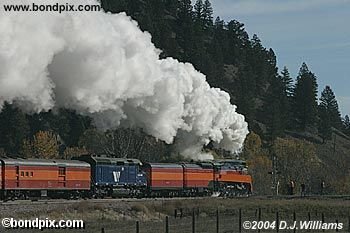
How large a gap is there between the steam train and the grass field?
5075 millimetres

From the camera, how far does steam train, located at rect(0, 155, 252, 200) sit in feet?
187

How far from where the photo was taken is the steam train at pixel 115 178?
5691cm

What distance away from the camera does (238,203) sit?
65375mm

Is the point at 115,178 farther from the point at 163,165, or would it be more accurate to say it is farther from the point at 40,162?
the point at 40,162

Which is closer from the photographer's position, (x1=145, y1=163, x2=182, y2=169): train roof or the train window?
the train window

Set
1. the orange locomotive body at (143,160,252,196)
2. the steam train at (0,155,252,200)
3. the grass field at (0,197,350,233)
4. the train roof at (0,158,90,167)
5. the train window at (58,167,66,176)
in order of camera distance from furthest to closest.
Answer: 1. the orange locomotive body at (143,160,252,196)
2. the train window at (58,167,66,176)
3. the steam train at (0,155,252,200)
4. the train roof at (0,158,90,167)
5. the grass field at (0,197,350,233)

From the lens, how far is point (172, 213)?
57.5 metres

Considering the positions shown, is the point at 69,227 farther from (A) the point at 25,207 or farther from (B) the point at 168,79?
(B) the point at 168,79

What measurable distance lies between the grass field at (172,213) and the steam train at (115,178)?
16.6ft

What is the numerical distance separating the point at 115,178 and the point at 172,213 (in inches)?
424

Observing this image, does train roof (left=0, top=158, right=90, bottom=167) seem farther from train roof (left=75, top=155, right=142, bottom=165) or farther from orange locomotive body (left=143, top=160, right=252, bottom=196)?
orange locomotive body (left=143, top=160, right=252, bottom=196)

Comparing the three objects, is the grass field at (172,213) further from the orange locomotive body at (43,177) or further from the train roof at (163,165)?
the train roof at (163,165)

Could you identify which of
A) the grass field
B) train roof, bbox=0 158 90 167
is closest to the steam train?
train roof, bbox=0 158 90 167

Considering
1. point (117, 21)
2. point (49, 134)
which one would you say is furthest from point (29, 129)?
point (117, 21)
